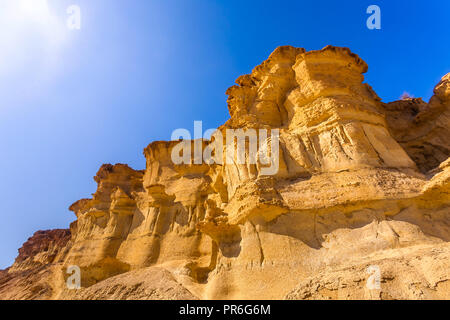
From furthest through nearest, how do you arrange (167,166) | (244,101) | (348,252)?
1. (167,166)
2. (244,101)
3. (348,252)

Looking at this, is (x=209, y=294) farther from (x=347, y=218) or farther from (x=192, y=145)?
(x=192, y=145)

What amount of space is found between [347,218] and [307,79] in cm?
690

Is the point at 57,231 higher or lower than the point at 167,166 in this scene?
lower

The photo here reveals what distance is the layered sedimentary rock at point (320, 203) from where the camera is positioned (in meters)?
6.48

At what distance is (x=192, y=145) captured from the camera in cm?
2392

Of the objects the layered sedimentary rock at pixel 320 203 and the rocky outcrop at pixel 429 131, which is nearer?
the layered sedimentary rock at pixel 320 203

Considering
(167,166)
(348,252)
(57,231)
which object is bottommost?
(348,252)

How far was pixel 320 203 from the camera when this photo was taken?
8.62 m

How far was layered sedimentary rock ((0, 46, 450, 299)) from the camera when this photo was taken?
6484 mm

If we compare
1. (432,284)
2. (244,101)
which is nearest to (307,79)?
(244,101)

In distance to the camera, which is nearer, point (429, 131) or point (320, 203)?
point (320, 203)

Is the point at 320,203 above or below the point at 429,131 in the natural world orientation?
below

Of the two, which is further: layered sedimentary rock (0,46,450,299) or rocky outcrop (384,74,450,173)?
rocky outcrop (384,74,450,173)
